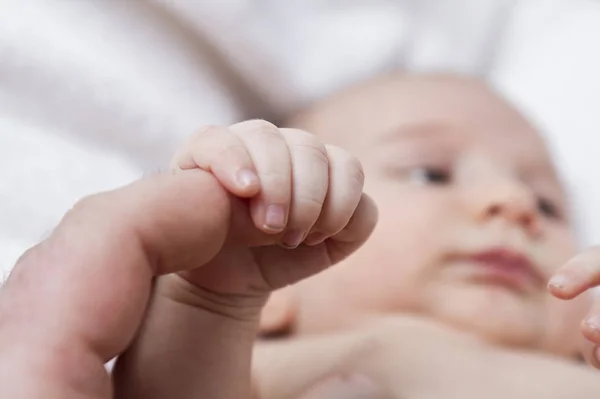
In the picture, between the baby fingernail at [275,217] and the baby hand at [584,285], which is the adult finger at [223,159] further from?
the baby hand at [584,285]

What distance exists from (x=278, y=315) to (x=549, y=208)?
16.5 inches

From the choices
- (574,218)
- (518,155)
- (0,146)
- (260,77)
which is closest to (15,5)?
(0,146)

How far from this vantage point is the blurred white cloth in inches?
33.3

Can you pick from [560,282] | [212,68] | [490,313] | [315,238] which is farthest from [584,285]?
[212,68]

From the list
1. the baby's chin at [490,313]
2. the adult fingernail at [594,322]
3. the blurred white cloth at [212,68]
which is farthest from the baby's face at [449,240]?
the adult fingernail at [594,322]

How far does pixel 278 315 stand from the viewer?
863mm

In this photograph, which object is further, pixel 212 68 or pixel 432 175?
pixel 212 68

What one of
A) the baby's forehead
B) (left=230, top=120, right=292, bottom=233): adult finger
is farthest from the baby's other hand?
the baby's forehead

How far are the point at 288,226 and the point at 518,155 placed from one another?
1.95 ft

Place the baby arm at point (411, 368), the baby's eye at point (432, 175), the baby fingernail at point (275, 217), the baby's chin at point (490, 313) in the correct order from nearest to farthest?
the baby fingernail at point (275, 217) < the baby arm at point (411, 368) < the baby's chin at point (490, 313) < the baby's eye at point (432, 175)

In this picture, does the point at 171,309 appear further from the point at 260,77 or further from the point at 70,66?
the point at 260,77

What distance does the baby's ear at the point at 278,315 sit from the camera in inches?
33.9

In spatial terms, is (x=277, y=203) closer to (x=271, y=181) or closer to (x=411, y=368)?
(x=271, y=181)

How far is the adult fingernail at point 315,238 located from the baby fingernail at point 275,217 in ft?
0.19
